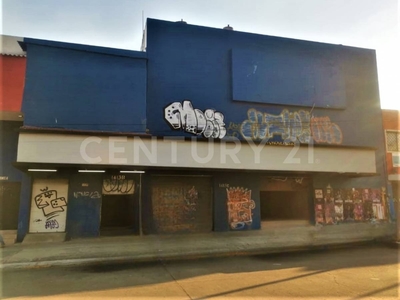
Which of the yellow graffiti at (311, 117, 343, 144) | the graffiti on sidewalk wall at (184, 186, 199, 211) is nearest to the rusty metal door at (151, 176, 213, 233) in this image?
the graffiti on sidewalk wall at (184, 186, 199, 211)

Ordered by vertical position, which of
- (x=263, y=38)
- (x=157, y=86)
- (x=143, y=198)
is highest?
(x=263, y=38)

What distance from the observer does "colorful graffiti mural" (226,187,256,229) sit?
49.0 ft

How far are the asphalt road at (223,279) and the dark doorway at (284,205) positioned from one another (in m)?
6.66

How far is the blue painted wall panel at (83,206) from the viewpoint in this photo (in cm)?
1298

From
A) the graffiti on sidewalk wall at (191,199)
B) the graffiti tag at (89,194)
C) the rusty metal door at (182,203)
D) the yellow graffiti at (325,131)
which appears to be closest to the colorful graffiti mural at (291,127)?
the yellow graffiti at (325,131)

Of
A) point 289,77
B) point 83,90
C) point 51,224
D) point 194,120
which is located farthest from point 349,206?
point 51,224

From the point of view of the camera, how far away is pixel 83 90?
13.4 meters

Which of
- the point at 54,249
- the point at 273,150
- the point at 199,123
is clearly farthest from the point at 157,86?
the point at 54,249

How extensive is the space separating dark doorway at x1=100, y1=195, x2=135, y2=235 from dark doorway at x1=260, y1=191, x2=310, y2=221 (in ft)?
22.3

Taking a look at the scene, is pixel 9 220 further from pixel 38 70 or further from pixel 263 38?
pixel 263 38

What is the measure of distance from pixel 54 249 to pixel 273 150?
9.61m

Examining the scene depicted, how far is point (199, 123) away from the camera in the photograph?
49.4 feet

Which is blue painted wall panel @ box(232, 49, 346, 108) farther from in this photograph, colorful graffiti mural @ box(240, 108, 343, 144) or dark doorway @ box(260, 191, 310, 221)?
dark doorway @ box(260, 191, 310, 221)

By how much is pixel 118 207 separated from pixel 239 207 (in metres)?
5.70
